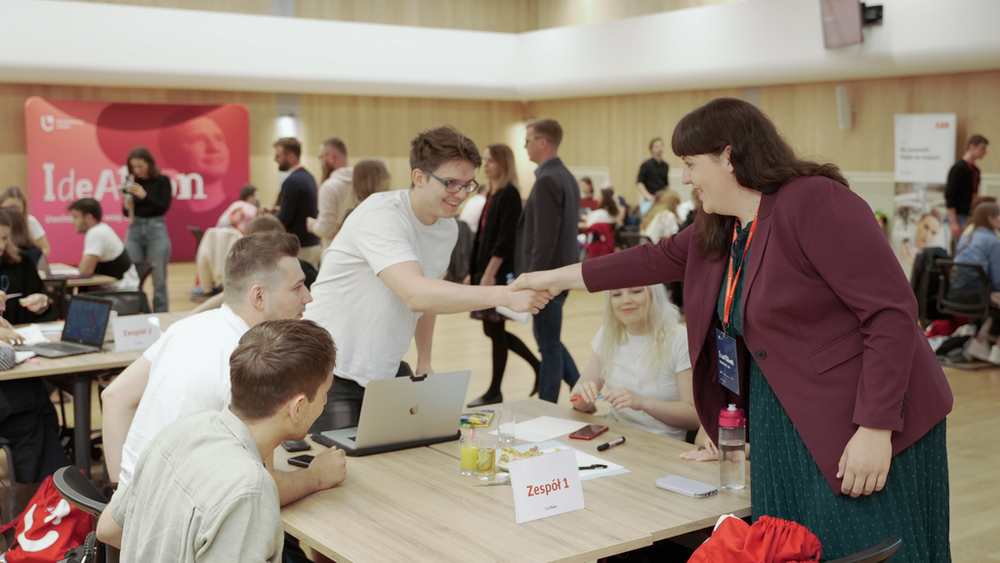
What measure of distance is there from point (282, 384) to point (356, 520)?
0.42m

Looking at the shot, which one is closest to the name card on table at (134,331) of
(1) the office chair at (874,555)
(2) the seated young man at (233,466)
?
(2) the seated young man at (233,466)

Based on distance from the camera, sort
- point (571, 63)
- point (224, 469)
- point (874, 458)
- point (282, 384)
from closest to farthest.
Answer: point (224, 469) < point (282, 384) < point (874, 458) < point (571, 63)

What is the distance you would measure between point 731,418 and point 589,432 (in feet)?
1.93

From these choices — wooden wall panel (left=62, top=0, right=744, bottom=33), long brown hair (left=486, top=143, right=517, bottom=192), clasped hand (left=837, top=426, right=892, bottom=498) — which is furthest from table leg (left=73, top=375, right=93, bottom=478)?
wooden wall panel (left=62, top=0, right=744, bottom=33)

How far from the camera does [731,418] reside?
87.3 inches

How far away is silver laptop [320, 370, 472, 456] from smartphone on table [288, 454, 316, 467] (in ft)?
0.39

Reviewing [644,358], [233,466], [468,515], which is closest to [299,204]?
[644,358]

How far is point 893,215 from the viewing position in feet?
34.3

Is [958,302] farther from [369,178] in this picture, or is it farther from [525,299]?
[525,299]

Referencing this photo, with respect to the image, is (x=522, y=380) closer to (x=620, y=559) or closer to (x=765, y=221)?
(x=620, y=559)

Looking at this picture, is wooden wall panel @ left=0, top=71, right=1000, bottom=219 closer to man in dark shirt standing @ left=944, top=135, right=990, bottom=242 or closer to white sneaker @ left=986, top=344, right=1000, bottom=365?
man in dark shirt standing @ left=944, top=135, right=990, bottom=242

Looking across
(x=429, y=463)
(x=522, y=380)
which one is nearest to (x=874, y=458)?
(x=429, y=463)

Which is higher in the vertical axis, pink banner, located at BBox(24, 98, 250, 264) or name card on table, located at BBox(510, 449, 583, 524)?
pink banner, located at BBox(24, 98, 250, 264)

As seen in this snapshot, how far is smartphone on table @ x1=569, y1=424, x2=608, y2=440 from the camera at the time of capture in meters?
2.68
